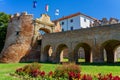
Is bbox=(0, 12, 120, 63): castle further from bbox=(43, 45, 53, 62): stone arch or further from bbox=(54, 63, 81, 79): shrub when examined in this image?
bbox=(54, 63, 81, 79): shrub

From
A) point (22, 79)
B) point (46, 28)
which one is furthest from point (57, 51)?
point (22, 79)

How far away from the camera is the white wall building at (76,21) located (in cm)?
5869

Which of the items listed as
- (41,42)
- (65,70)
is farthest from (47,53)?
(65,70)

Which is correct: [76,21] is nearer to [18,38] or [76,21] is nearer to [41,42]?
[41,42]

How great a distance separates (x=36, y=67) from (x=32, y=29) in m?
20.8

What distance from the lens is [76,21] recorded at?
195ft

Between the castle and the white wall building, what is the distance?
18.7 meters

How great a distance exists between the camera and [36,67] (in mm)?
16422

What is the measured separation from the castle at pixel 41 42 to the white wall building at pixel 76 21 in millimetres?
18720

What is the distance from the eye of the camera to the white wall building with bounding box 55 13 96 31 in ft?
193

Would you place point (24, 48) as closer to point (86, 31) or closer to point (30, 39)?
point (30, 39)

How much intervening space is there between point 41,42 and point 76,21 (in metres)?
25.9

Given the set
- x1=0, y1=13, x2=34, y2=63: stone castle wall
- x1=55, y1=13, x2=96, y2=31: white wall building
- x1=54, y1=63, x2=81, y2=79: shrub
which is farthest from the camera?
x1=55, y1=13, x2=96, y2=31: white wall building

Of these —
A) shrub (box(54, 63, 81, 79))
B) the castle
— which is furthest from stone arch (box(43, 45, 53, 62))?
shrub (box(54, 63, 81, 79))
